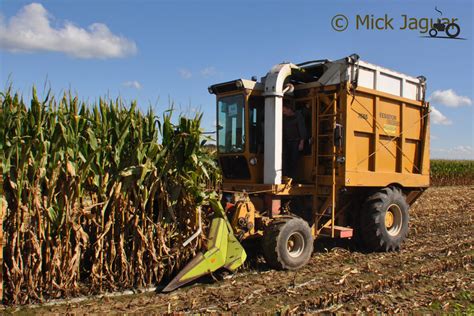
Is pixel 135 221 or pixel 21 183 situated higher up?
pixel 21 183

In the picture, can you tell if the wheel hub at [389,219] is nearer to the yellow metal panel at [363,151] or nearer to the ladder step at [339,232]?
the yellow metal panel at [363,151]

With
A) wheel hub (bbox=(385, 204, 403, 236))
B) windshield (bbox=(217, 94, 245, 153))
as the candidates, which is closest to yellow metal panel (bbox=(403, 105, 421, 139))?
wheel hub (bbox=(385, 204, 403, 236))

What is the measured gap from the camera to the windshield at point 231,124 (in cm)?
752

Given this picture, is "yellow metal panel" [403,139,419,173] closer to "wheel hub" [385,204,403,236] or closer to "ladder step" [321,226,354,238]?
"wheel hub" [385,204,403,236]

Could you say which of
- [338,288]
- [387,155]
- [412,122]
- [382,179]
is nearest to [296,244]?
[338,288]

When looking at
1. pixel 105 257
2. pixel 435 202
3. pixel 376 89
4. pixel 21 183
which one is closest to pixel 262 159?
pixel 376 89

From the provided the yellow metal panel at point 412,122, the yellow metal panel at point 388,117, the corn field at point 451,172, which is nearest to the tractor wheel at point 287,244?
the yellow metal panel at point 388,117

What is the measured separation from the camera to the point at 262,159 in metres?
7.62

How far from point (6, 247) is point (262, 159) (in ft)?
13.7

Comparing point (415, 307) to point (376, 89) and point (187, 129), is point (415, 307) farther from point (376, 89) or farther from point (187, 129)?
point (376, 89)

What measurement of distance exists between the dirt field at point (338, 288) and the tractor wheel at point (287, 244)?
15 centimetres

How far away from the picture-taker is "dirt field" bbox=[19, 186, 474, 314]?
5004 millimetres

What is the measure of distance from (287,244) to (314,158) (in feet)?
5.86

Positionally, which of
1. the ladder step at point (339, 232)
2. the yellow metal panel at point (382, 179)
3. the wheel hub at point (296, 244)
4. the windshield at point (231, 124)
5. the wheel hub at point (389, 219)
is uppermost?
the windshield at point (231, 124)
